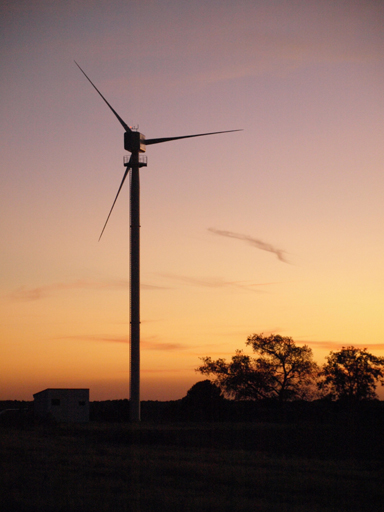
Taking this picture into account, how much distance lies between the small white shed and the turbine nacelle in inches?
1222

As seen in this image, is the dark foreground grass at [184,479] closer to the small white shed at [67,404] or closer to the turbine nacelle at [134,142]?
the small white shed at [67,404]

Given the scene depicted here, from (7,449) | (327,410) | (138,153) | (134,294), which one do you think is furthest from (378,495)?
(327,410)

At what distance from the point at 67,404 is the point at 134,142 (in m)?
33.4

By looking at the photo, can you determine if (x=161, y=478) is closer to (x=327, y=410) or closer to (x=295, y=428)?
(x=295, y=428)

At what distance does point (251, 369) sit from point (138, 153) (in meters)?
33.4

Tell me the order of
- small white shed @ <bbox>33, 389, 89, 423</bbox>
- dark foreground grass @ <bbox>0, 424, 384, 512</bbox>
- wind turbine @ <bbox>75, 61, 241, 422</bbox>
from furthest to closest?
small white shed @ <bbox>33, 389, 89, 423</bbox>
wind turbine @ <bbox>75, 61, 241, 422</bbox>
dark foreground grass @ <bbox>0, 424, 384, 512</bbox>

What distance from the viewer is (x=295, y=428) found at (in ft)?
176

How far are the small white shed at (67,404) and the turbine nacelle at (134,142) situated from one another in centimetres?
3104

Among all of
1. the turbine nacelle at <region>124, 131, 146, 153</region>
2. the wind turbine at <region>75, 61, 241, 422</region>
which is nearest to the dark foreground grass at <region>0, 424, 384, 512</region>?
the wind turbine at <region>75, 61, 241, 422</region>

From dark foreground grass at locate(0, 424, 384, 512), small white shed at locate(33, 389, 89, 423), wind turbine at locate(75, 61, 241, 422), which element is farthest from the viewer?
small white shed at locate(33, 389, 89, 423)

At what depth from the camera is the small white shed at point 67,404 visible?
250ft

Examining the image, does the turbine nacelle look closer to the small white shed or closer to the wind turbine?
the wind turbine

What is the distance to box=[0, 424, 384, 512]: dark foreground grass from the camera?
19453mm

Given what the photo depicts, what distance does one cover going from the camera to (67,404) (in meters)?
76.9
